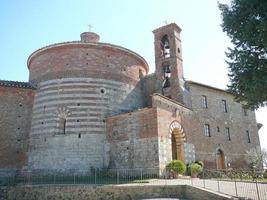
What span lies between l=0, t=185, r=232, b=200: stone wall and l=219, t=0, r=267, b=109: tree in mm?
5027

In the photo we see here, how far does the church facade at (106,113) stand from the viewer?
19.8 metres

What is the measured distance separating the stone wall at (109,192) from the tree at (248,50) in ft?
16.5

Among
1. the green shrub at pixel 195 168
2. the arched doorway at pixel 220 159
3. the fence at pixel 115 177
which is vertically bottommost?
the fence at pixel 115 177

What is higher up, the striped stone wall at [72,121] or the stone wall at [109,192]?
the striped stone wall at [72,121]

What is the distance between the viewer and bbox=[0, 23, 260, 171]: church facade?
19781 mm

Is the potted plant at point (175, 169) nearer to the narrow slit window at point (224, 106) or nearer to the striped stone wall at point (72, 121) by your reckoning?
the striped stone wall at point (72, 121)

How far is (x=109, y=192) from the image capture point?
1476 cm

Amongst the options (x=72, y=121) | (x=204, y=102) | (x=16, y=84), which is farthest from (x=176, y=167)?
(x=16, y=84)

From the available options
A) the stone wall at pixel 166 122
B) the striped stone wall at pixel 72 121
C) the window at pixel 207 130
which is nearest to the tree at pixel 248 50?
the stone wall at pixel 166 122

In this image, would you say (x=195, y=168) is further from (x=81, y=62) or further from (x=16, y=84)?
(x=16, y=84)

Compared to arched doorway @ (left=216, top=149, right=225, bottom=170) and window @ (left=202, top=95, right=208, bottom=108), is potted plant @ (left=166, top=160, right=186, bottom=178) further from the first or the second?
window @ (left=202, top=95, right=208, bottom=108)

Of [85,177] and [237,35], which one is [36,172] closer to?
[85,177]

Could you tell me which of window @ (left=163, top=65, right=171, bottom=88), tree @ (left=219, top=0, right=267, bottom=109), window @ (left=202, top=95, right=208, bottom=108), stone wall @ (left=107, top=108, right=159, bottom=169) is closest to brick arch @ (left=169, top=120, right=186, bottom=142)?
stone wall @ (left=107, top=108, right=159, bottom=169)

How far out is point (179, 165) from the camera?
Answer: 18.0 m
